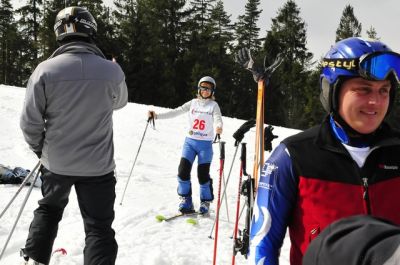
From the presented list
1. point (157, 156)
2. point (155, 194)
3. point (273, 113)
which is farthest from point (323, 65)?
point (273, 113)

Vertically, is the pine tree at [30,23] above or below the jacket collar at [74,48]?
above

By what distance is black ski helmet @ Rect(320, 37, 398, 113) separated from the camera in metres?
1.72

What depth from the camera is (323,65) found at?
75.0 inches

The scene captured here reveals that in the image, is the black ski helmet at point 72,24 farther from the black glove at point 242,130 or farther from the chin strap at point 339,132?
the chin strap at point 339,132

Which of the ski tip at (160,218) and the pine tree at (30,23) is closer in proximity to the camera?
the ski tip at (160,218)

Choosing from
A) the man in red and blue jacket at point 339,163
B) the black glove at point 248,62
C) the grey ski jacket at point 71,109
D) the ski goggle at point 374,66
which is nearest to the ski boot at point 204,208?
the black glove at point 248,62

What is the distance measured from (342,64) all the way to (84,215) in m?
2.33

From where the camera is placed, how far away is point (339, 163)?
1.76 m

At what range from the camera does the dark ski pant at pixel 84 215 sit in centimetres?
305

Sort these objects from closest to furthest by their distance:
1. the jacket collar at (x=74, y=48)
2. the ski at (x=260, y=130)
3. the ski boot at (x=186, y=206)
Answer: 1. the jacket collar at (x=74, y=48)
2. the ski at (x=260, y=130)
3. the ski boot at (x=186, y=206)

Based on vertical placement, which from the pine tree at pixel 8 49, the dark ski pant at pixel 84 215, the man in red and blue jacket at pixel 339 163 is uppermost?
the pine tree at pixel 8 49

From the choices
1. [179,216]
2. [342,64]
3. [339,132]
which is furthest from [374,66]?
[179,216]

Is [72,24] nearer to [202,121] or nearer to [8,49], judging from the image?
[202,121]

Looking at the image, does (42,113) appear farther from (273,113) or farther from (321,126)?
(273,113)
